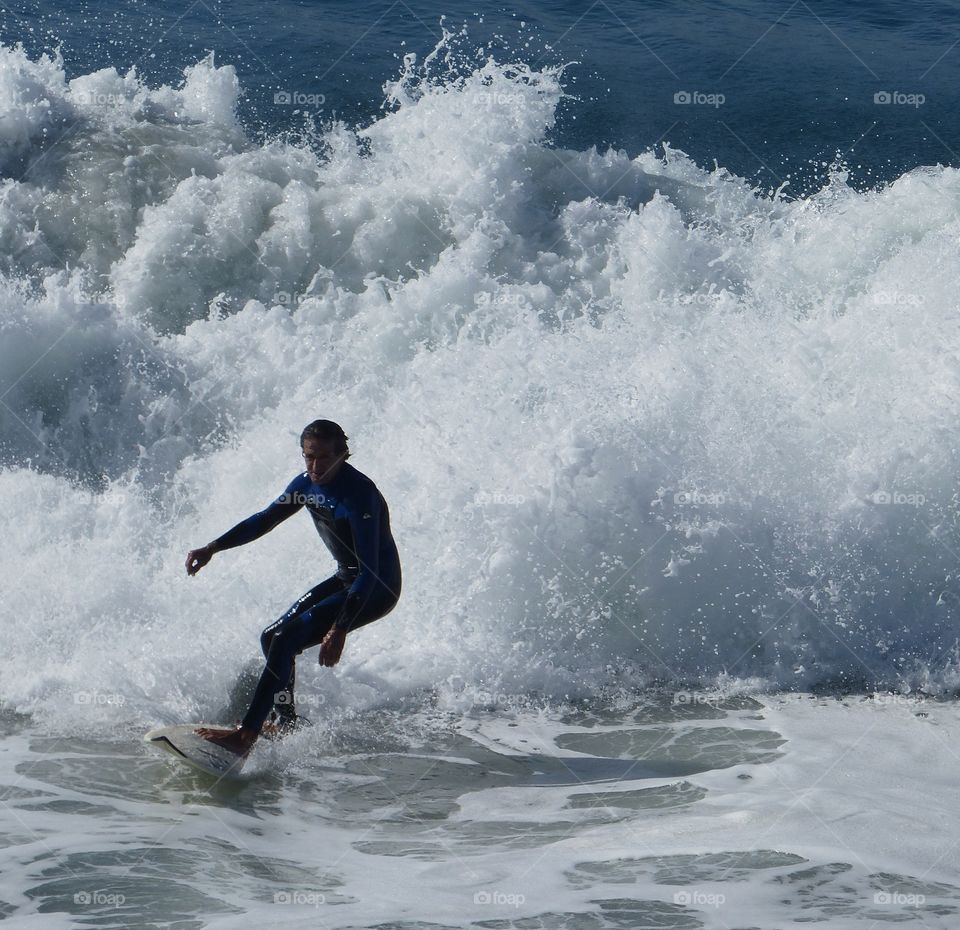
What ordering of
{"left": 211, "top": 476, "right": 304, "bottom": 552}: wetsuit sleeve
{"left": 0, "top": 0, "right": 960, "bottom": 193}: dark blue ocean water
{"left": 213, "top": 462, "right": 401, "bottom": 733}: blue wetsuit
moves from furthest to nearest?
1. {"left": 0, "top": 0, "right": 960, "bottom": 193}: dark blue ocean water
2. {"left": 211, "top": 476, "right": 304, "bottom": 552}: wetsuit sleeve
3. {"left": 213, "top": 462, "right": 401, "bottom": 733}: blue wetsuit

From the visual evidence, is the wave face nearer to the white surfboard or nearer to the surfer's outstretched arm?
the white surfboard

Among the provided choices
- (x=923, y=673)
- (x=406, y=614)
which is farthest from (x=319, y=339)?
(x=923, y=673)

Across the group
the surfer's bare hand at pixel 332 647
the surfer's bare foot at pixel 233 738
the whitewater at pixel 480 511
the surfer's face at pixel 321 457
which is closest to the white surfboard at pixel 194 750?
the surfer's bare foot at pixel 233 738

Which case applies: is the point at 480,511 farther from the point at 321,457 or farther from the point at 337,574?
the point at 321,457

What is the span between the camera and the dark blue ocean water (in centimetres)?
1313

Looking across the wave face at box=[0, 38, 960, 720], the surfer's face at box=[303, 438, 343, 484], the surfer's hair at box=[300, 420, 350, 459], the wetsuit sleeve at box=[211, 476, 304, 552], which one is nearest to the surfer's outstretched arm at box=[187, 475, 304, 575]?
the wetsuit sleeve at box=[211, 476, 304, 552]

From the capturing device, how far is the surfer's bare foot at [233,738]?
18.9 ft

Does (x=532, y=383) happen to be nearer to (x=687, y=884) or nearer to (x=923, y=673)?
(x=923, y=673)

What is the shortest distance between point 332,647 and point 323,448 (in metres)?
0.93

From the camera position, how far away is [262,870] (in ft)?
16.3

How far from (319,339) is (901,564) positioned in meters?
5.09

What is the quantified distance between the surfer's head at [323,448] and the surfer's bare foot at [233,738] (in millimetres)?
1231

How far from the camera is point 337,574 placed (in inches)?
241

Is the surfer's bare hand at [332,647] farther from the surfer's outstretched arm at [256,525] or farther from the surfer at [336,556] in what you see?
the surfer's outstretched arm at [256,525]
